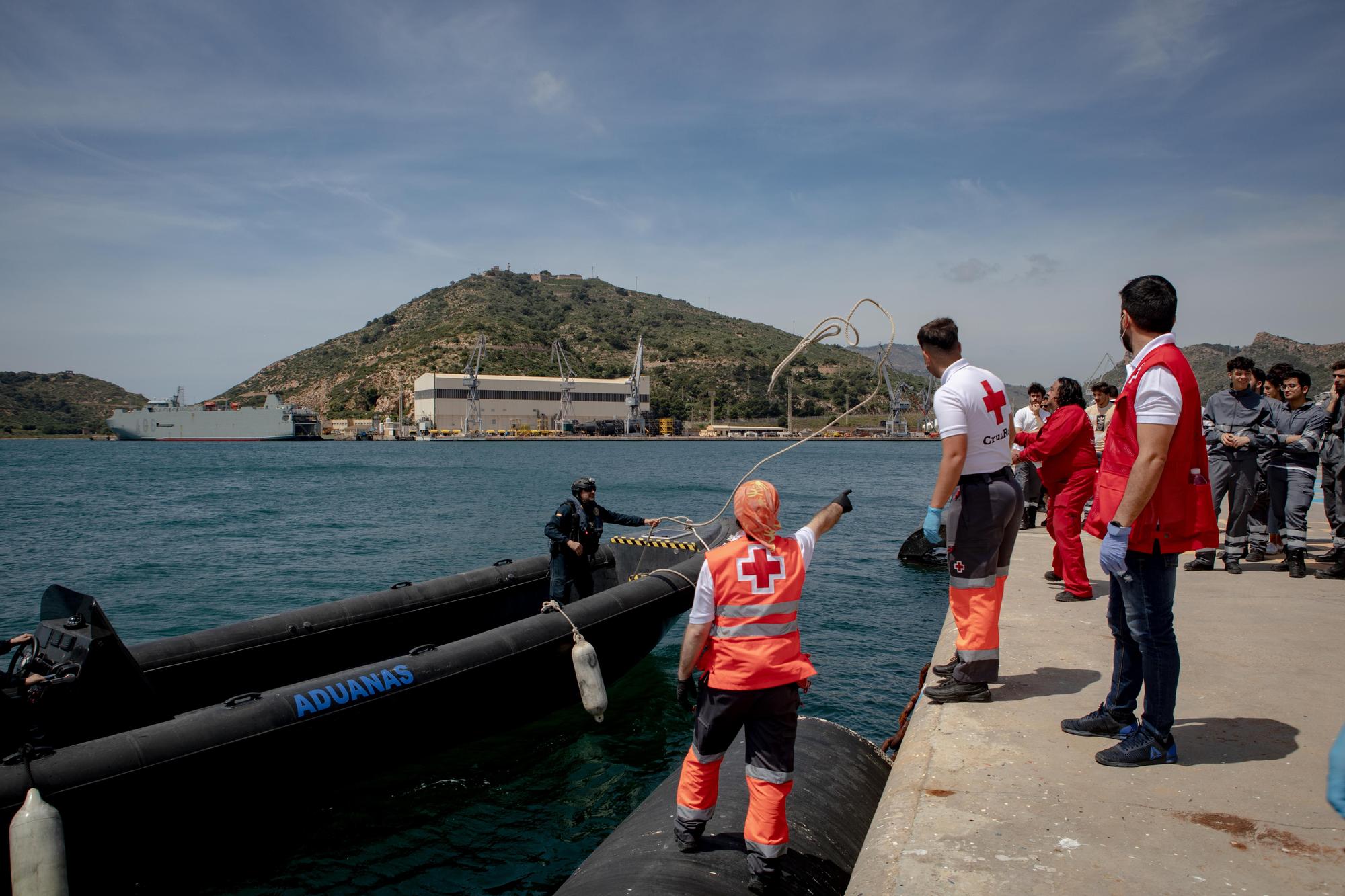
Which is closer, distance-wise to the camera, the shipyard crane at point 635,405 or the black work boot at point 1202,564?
the black work boot at point 1202,564

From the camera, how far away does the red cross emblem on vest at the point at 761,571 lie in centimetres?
293

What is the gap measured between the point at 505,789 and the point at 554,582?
235cm

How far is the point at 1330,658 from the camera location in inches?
182

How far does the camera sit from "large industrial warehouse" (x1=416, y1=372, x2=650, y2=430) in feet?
399

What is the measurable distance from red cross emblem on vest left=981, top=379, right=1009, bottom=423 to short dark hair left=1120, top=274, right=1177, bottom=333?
2.50 feet

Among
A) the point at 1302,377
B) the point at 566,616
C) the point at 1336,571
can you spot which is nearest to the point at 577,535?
the point at 566,616

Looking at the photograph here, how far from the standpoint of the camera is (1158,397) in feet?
10.4

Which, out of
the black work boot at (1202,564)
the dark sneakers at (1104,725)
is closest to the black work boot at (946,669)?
the dark sneakers at (1104,725)

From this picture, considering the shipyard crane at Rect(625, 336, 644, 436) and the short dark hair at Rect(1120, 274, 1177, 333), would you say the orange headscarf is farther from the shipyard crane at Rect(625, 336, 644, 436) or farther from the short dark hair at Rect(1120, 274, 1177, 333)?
the shipyard crane at Rect(625, 336, 644, 436)

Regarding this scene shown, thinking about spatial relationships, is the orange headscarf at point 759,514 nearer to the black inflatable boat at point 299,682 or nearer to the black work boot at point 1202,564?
the black inflatable boat at point 299,682

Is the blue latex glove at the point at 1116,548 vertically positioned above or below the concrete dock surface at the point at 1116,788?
above

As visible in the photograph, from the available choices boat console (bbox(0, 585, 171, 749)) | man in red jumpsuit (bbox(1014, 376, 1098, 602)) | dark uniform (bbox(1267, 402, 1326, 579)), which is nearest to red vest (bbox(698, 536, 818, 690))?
boat console (bbox(0, 585, 171, 749))

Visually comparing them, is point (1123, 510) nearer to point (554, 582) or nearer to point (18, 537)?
point (554, 582)

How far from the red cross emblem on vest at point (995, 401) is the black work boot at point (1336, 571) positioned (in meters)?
5.26
